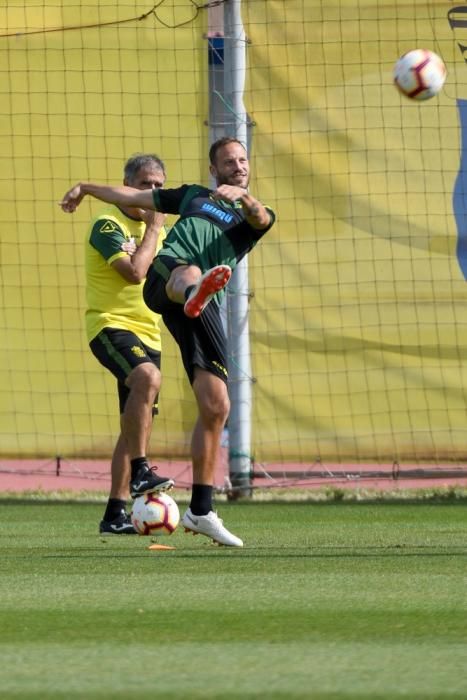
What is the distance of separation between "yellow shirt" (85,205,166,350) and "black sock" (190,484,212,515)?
1655 mm

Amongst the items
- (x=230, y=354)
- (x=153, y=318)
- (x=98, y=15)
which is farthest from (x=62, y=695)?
(x=98, y=15)

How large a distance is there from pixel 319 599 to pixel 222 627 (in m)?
0.69

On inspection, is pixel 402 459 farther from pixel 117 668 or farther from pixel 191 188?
pixel 117 668

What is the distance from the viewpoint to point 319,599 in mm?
5434

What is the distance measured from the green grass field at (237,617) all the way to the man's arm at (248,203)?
157cm

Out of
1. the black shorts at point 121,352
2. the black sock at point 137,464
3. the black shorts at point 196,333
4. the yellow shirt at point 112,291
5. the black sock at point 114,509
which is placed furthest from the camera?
the yellow shirt at point 112,291

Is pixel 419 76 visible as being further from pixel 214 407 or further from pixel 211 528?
pixel 211 528

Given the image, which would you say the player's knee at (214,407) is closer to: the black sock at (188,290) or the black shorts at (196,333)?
the black shorts at (196,333)

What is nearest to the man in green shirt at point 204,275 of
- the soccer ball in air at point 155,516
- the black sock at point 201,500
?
the black sock at point 201,500

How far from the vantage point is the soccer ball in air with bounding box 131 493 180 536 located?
7.86 m

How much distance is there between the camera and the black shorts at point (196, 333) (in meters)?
7.67

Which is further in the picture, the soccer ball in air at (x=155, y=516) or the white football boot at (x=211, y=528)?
the soccer ball in air at (x=155, y=516)

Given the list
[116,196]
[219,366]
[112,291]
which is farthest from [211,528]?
[112,291]

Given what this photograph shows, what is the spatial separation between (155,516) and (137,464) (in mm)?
708
